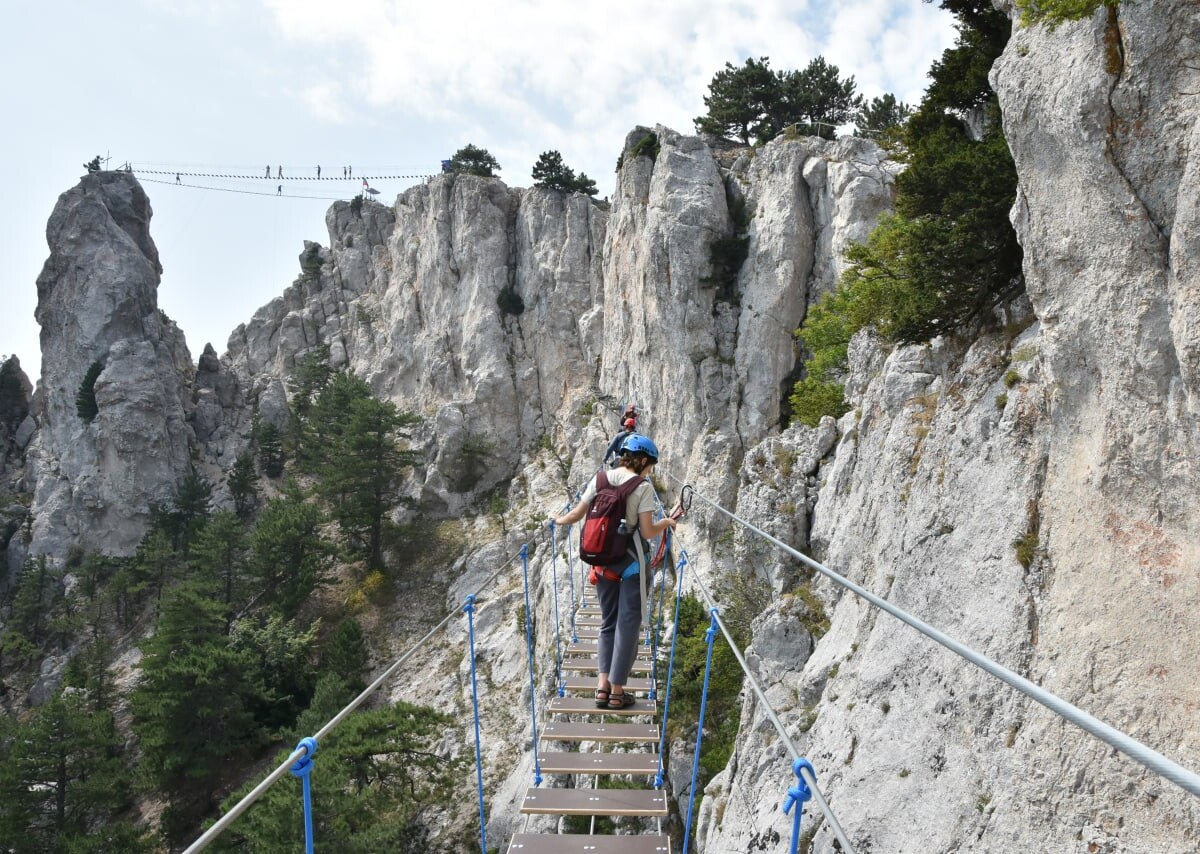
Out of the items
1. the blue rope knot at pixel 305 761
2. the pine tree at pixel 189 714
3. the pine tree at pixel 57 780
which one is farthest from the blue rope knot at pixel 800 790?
the pine tree at pixel 189 714

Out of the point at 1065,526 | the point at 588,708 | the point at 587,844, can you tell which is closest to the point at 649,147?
the point at 588,708

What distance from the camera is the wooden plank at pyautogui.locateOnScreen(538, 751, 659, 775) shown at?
5492 mm

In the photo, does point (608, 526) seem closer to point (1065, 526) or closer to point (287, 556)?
point (1065, 526)

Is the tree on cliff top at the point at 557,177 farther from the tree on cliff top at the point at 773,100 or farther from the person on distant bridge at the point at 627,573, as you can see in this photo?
the person on distant bridge at the point at 627,573

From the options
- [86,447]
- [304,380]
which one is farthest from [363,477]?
[86,447]

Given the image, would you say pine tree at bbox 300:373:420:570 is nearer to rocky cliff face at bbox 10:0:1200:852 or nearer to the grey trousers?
rocky cliff face at bbox 10:0:1200:852

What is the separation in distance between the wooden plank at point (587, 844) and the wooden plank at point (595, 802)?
1.15 feet

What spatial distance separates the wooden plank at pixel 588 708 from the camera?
613cm

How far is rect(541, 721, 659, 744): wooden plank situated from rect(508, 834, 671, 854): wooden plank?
4.13 feet

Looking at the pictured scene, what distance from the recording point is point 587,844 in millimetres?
4492

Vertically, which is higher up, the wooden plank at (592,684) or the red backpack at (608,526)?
the red backpack at (608,526)

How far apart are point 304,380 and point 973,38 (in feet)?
168

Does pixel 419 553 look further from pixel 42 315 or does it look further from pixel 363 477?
pixel 42 315

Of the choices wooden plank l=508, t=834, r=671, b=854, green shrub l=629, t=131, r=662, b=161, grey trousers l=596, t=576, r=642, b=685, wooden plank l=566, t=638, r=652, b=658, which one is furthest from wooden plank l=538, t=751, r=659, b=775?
green shrub l=629, t=131, r=662, b=161
